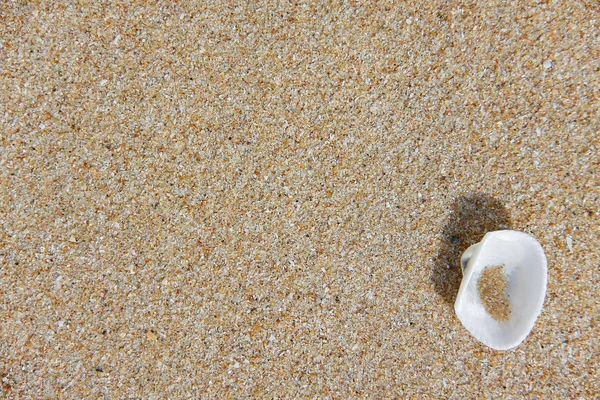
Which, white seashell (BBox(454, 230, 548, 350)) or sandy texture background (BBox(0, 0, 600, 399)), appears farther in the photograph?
sandy texture background (BBox(0, 0, 600, 399))

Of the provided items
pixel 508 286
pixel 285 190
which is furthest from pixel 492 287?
pixel 285 190

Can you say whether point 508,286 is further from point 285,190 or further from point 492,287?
point 285,190

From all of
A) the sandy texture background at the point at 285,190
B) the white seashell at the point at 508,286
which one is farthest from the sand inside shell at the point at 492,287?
the sandy texture background at the point at 285,190

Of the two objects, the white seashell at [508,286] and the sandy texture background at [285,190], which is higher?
the sandy texture background at [285,190]

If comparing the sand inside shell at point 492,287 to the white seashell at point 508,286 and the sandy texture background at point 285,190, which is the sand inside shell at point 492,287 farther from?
the sandy texture background at point 285,190

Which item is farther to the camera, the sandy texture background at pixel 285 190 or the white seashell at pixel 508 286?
the sandy texture background at pixel 285 190

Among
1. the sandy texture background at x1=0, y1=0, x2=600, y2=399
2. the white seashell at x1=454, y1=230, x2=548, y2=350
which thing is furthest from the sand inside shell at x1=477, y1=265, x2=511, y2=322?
the sandy texture background at x1=0, y1=0, x2=600, y2=399

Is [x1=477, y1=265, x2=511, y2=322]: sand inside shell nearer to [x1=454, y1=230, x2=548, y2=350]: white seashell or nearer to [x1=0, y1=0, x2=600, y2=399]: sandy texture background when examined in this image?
[x1=454, y1=230, x2=548, y2=350]: white seashell
